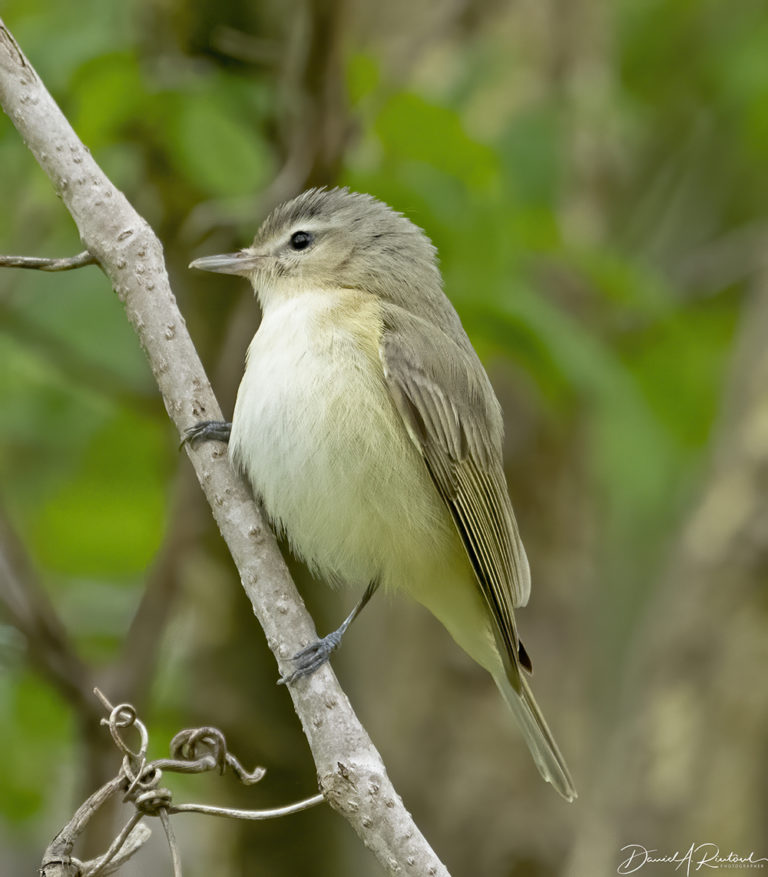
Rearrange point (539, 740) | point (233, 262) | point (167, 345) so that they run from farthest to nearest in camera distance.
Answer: point (233, 262) < point (539, 740) < point (167, 345)

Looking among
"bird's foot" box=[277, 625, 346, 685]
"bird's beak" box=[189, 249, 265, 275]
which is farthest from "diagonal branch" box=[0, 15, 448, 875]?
"bird's beak" box=[189, 249, 265, 275]

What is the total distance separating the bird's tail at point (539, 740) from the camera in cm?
353

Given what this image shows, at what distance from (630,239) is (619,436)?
3891mm

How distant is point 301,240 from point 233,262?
→ 249 millimetres

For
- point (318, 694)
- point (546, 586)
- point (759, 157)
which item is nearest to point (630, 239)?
point (759, 157)

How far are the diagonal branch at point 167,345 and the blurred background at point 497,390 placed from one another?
1.00 meters

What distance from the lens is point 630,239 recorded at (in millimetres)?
8031

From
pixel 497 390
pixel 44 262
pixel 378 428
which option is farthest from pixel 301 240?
pixel 497 390

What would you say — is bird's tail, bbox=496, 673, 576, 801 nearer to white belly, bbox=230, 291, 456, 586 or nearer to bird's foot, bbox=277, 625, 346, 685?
white belly, bbox=230, 291, 456, 586

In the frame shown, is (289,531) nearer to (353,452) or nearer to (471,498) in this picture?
(353,452)

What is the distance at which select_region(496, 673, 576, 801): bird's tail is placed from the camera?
353 centimetres

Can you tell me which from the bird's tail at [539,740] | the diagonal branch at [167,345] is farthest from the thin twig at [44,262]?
the bird's tail at [539,740]

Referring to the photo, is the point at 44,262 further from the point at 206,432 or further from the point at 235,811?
the point at 235,811

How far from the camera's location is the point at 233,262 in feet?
12.7
